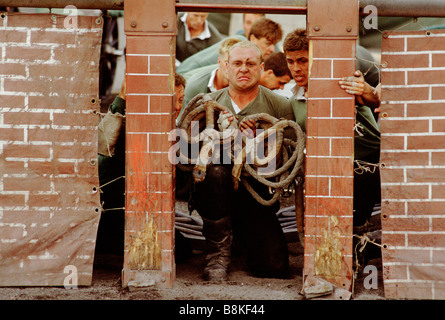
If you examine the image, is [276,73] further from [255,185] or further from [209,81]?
[255,185]

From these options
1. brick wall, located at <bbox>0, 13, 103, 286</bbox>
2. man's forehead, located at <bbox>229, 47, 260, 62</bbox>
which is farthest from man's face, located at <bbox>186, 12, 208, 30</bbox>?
brick wall, located at <bbox>0, 13, 103, 286</bbox>

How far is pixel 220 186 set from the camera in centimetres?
492

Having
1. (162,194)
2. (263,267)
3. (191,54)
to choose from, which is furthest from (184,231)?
(191,54)

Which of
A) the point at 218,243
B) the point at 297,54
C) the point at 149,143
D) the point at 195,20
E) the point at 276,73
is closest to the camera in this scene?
the point at 149,143

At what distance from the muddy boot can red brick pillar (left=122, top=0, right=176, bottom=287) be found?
457mm

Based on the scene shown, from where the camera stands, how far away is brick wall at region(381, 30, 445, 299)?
14.9 ft

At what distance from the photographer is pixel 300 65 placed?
5457 mm

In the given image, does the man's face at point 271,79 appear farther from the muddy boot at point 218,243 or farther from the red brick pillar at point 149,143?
the red brick pillar at point 149,143

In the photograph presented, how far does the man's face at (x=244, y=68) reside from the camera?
5.24 metres

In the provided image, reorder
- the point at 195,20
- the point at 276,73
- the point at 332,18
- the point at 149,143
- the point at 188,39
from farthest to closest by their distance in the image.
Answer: the point at 188,39 < the point at 195,20 < the point at 276,73 < the point at 149,143 < the point at 332,18

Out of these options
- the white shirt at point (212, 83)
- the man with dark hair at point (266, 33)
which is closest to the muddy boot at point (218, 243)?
the white shirt at point (212, 83)

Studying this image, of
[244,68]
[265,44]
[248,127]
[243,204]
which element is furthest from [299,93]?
[265,44]

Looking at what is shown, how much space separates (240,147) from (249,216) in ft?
2.21

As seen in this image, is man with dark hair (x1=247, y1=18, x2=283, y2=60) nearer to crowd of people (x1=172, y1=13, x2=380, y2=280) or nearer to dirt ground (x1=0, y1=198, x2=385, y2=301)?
crowd of people (x1=172, y1=13, x2=380, y2=280)
